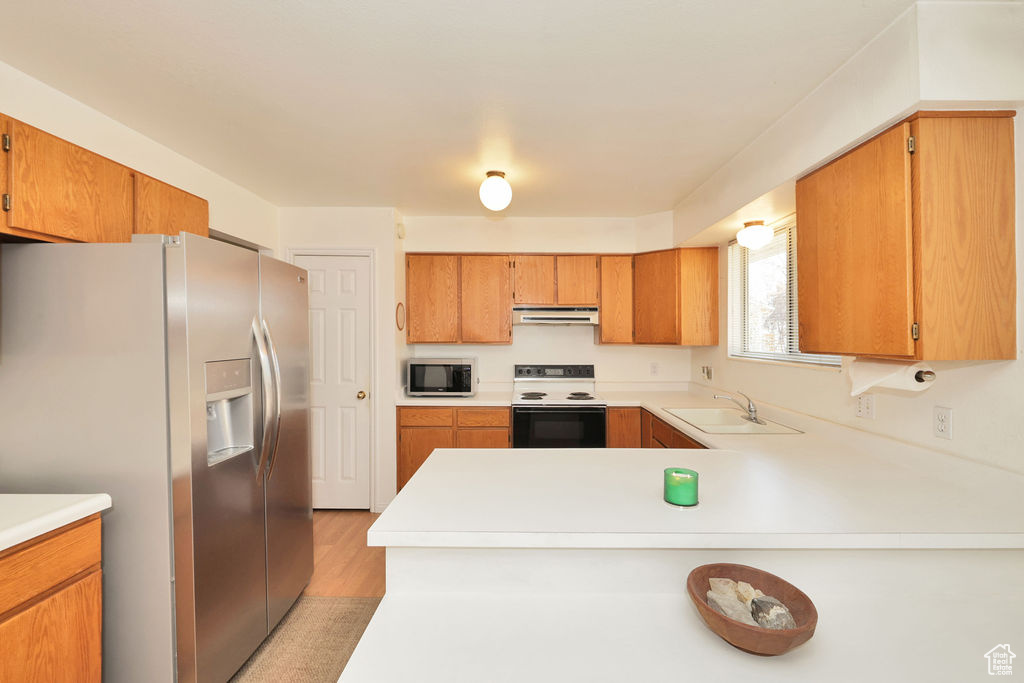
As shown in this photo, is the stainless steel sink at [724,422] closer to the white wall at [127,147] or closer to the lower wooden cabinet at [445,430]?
the lower wooden cabinet at [445,430]

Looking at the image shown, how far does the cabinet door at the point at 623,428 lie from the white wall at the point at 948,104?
1533 millimetres

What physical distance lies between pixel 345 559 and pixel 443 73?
2.76 meters

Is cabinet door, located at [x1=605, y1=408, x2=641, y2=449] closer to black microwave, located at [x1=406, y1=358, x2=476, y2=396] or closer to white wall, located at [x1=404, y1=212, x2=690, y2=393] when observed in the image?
white wall, located at [x1=404, y1=212, x2=690, y2=393]

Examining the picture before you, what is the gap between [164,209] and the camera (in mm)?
1936

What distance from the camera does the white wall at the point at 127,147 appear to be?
65.3 inches

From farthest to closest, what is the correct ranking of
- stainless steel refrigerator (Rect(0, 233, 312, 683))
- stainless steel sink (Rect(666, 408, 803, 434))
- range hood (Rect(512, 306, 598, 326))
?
range hood (Rect(512, 306, 598, 326)) < stainless steel sink (Rect(666, 408, 803, 434)) < stainless steel refrigerator (Rect(0, 233, 312, 683))

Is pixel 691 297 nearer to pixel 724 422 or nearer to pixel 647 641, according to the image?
pixel 724 422

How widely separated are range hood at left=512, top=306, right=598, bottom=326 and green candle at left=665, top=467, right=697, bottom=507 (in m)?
2.48

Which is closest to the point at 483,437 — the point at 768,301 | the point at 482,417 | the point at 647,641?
the point at 482,417

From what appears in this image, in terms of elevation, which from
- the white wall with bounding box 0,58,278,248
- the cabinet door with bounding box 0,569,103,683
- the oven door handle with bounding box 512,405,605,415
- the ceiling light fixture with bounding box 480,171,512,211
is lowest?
the cabinet door with bounding box 0,569,103,683

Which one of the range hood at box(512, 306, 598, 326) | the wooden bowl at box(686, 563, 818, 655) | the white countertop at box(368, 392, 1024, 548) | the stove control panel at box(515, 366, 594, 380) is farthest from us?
the stove control panel at box(515, 366, 594, 380)

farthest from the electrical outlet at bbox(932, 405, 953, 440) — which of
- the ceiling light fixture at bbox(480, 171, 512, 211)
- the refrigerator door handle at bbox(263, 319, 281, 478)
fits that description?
the refrigerator door handle at bbox(263, 319, 281, 478)

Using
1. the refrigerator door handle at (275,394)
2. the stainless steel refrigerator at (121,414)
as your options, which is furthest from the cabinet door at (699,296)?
the stainless steel refrigerator at (121,414)

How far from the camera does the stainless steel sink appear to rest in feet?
7.80
